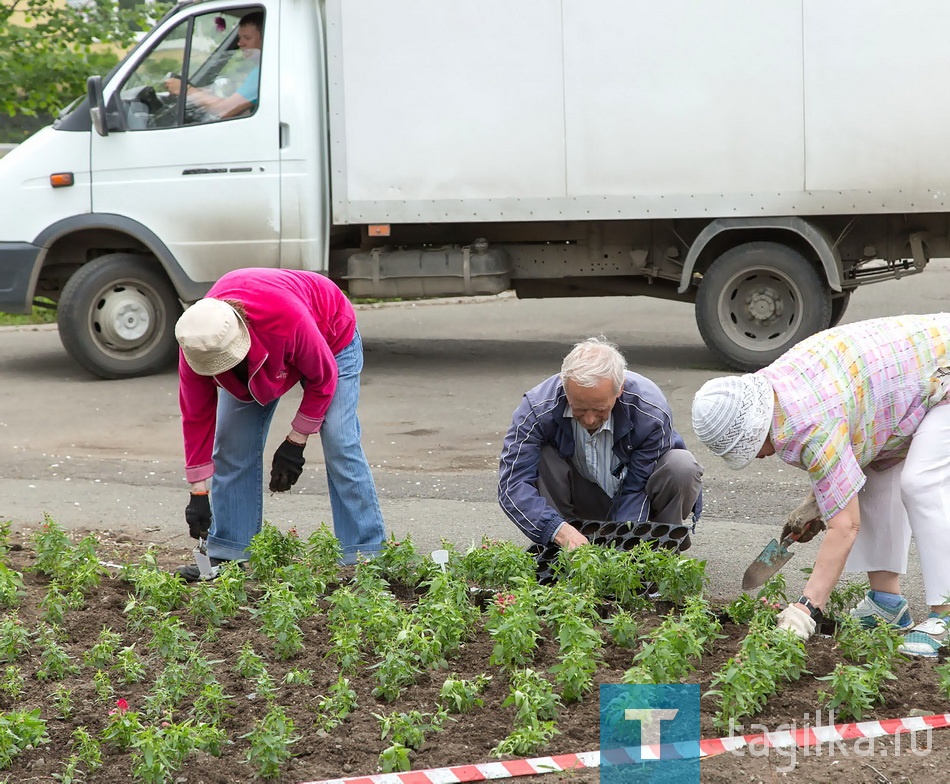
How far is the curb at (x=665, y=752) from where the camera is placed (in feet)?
11.4

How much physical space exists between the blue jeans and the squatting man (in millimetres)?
1779

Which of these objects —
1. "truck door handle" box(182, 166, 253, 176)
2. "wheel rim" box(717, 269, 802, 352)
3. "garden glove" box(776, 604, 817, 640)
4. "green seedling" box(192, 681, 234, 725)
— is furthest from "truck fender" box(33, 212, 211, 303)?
"garden glove" box(776, 604, 817, 640)

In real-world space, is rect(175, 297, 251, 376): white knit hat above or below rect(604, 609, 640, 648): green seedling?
above

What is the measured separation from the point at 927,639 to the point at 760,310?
6159 millimetres

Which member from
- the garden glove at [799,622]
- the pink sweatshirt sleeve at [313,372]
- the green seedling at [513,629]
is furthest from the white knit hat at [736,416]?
the pink sweatshirt sleeve at [313,372]

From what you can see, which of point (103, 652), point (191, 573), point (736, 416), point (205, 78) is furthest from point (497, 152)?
point (103, 652)

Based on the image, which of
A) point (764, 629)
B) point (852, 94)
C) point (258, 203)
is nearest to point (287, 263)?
point (258, 203)

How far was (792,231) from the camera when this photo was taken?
10.0 m

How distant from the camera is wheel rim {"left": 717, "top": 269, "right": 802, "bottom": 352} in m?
10.2

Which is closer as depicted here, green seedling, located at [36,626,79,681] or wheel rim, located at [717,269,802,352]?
green seedling, located at [36,626,79,681]

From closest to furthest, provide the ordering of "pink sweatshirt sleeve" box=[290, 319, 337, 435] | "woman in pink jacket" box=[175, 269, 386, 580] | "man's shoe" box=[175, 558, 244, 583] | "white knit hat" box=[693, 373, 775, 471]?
"white knit hat" box=[693, 373, 775, 471], "woman in pink jacket" box=[175, 269, 386, 580], "pink sweatshirt sleeve" box=[290, 319, 337, 435], "man's shoe" box=[175, 558, 244, 583]

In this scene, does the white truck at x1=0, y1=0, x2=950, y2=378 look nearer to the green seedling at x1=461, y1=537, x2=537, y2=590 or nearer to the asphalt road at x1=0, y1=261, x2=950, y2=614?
the asphalt road at x1=0, y1=261, x2=950, y2=614

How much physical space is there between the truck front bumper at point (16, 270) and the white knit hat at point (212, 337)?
592 centimetres

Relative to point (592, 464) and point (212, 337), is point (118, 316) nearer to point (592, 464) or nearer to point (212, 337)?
point (212, 337)
